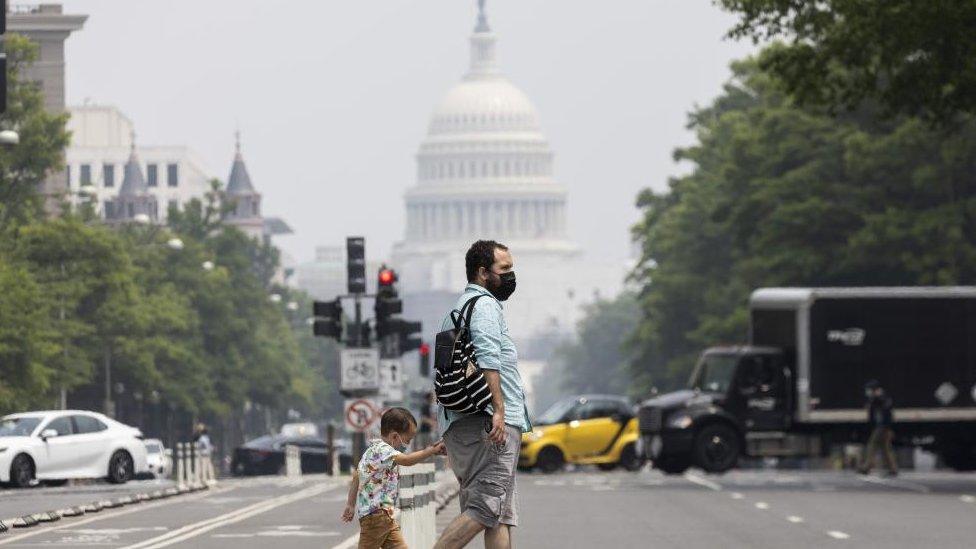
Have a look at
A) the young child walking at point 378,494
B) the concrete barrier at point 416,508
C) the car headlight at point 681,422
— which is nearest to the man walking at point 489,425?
the young child walking at point 378,494

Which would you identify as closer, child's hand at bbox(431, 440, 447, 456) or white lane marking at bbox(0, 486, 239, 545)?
child's hand at bbox(431, 440, 447, 456)

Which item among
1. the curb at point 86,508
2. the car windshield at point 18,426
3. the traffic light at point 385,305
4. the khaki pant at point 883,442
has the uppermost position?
the traffic light at point 385,305

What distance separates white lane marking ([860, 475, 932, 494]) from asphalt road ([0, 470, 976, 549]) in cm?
3

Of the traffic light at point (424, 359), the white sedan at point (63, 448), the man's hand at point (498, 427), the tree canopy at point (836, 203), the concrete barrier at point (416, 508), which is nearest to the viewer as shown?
the man's hand at point (498, 427)

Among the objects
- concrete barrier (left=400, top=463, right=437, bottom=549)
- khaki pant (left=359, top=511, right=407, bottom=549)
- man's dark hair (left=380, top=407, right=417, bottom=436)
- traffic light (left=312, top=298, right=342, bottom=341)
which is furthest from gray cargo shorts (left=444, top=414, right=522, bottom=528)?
traffic light (left=312, top=298, right=342, bottom=341)

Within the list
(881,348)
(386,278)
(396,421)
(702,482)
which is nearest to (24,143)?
(386,278)

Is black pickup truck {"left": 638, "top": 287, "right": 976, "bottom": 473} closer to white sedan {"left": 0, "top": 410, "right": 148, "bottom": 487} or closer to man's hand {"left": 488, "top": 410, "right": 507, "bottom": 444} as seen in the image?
white sedan {"left": 0, "top": 410, "right": 148, "bottom": 487}

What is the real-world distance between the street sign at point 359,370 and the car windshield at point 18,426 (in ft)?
17.1

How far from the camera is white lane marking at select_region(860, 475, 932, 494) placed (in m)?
43.4

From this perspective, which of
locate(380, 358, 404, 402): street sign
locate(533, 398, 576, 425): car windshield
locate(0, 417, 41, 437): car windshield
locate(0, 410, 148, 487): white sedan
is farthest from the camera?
locate(533, 398, 576, 425): car windshield

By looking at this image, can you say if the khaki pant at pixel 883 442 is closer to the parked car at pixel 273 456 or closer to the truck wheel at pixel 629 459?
the truck wheel at pixel 629 459

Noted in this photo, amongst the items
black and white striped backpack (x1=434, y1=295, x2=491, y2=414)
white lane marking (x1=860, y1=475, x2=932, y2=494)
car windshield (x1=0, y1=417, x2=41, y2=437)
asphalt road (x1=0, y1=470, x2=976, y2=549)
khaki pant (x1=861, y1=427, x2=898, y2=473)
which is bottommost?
white lane marking (x1=860, y1=475, x2=932, y2=494)

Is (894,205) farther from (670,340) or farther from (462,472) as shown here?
Result: (462,472)

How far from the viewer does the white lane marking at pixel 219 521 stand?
27062mm
